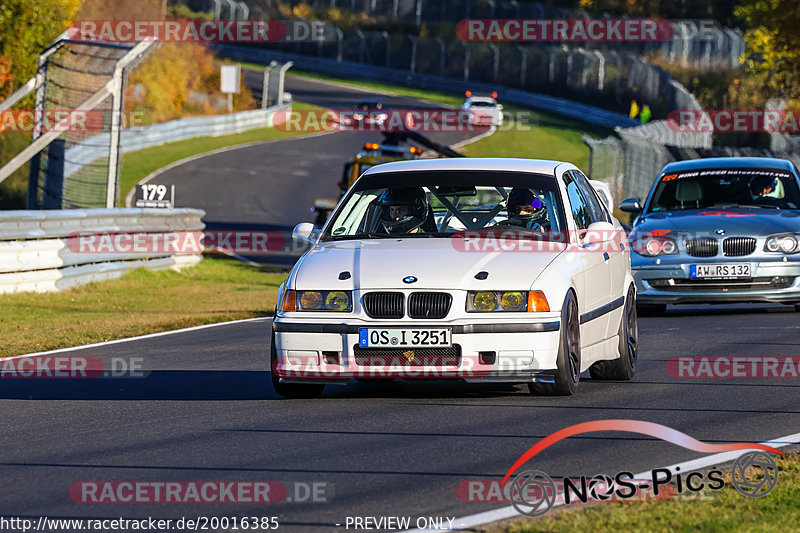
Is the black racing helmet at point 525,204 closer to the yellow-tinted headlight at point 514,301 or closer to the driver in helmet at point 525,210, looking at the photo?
the driver in helmet at point 525,210

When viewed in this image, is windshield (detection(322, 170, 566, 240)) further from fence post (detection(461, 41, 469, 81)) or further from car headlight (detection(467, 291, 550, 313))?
fence post (detection(461, 41, 469, 81))

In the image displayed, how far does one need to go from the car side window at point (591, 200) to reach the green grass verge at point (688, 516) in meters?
4.69

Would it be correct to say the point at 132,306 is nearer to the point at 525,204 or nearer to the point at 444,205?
the point at 444,205

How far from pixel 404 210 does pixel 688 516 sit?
4.72m

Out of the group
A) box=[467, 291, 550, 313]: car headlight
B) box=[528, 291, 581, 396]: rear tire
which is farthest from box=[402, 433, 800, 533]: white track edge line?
box=[467, 291, 550, 313]: car headlight

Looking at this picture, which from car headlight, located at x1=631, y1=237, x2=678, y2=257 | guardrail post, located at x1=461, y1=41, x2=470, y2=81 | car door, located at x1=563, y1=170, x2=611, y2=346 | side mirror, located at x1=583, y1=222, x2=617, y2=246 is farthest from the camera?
guardrail post, located at x1=461, y1=41, x2=470, y2=81

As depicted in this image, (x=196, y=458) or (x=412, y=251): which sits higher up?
(x=412, y=251)

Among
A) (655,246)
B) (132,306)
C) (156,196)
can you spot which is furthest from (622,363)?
(156,196)

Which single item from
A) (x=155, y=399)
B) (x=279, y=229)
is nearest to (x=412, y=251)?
(x=155, y=399)

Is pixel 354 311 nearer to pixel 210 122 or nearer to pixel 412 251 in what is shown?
pixel 412 251

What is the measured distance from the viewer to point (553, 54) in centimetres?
7519

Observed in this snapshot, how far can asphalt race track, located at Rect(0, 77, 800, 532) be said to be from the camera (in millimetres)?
6352

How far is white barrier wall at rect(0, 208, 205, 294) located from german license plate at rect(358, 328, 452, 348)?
382 inches

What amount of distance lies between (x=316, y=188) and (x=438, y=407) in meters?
34.1
